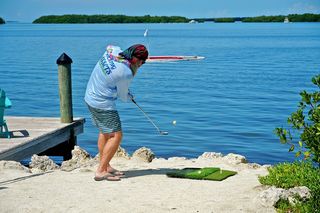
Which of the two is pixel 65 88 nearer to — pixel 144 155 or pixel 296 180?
pixel 144 155

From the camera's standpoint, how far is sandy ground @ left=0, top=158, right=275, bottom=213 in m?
6.86

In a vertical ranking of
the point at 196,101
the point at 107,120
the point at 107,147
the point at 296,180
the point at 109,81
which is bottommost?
the point at 196,101

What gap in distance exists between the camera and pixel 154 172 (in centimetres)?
866

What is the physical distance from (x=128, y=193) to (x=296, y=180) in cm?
189

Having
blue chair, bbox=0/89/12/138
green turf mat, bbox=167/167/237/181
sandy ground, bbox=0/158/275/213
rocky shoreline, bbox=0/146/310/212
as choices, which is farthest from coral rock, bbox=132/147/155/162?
blue chair, bbox=0/89/12/138

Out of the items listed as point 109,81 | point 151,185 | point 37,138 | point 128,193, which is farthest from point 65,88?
point 128,193

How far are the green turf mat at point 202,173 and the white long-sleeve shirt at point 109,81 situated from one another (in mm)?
1194

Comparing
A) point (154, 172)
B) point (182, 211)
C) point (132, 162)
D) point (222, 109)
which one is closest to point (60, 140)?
point (132, 162)

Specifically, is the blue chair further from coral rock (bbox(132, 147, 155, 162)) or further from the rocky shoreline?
coral rock (bbox(132, 147, 155, 162))

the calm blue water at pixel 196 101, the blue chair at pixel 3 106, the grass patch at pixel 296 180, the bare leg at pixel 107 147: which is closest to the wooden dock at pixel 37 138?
the blue chair at pixel 3 106

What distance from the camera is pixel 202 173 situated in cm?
830

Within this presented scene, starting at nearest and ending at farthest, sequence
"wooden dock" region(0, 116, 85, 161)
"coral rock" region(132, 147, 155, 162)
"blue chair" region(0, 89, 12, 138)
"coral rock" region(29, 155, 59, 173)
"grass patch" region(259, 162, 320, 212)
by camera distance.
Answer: "grass patch" region(259, 162, 320, 212) → "coral rock" region(29, 155, 59, 173) → "coral rock" region(132, 147, 155, 162) → "wooden dock" region(0, 116, 85, 161) → "blue chair" region(0, 89, 12, 138)

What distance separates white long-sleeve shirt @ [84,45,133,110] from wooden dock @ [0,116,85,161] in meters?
2.70

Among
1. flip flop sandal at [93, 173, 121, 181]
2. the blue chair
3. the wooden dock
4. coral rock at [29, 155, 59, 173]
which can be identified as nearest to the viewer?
flip flop sandal at [93, 173, 121, 181]
